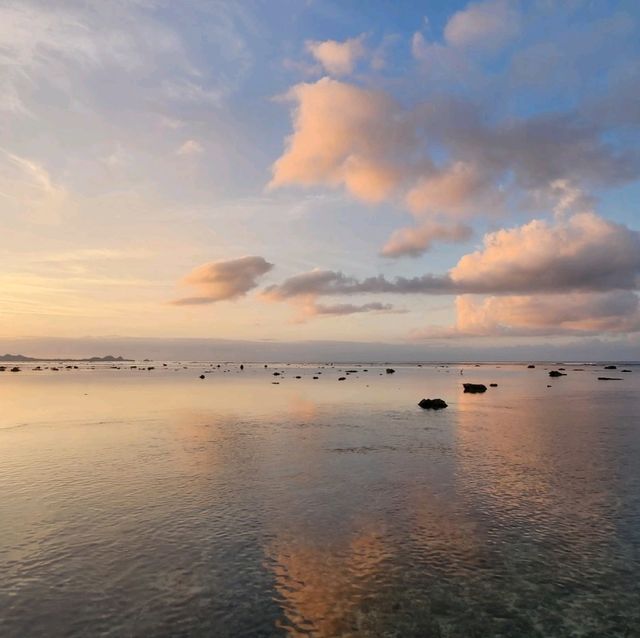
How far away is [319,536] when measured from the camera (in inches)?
656

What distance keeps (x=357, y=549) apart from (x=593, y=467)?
59.1 feet

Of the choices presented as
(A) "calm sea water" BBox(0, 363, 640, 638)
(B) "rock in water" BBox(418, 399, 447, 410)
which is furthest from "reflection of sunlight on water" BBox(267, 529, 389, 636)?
(B) "rock in water" BBox(418, 399, 447, 410)

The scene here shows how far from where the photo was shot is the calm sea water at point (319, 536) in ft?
38.3

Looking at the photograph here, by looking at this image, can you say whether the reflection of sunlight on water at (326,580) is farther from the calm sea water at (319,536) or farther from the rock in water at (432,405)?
the rock in water at (432,405)

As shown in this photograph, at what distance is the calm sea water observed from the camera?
11.7 meters

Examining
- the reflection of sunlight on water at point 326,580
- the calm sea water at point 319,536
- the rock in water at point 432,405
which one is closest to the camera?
the reflection of sunlight on water at point 326,580

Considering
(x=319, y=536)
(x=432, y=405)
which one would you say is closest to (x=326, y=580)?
(x=319, y=536)

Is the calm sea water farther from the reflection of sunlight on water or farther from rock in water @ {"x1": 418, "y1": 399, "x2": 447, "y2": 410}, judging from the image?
rock in water @ {"x1": 418, "y1": 399, "x2": 447, "y2": 410}

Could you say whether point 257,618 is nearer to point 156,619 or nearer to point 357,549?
point 156,619

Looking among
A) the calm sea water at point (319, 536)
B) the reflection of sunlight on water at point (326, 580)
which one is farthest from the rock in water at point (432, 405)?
the reflection of sunlight on water at point (326, 580)

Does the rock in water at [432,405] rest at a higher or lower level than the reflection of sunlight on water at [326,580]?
higher

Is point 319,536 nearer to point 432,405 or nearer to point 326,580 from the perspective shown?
point 326,580

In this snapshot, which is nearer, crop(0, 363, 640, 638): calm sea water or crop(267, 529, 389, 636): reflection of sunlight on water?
crop(267, 529, 389, 636): reflection of sunlight on water

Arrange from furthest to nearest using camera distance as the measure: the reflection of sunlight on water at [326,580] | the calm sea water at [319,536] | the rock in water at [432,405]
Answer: the rock in water at [432,405] → the calm sea water at [319,536] → the reflection of sunlight on water at [326,580]
